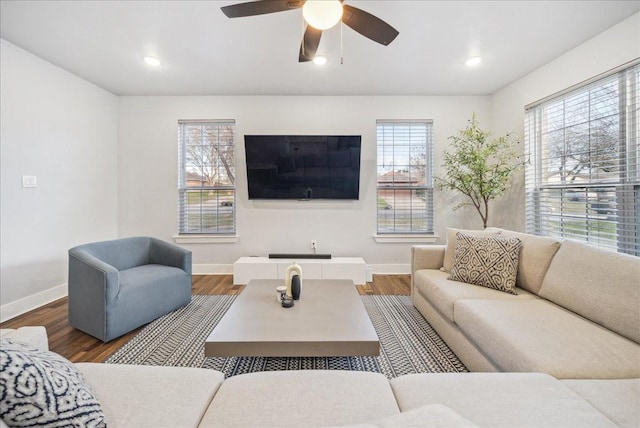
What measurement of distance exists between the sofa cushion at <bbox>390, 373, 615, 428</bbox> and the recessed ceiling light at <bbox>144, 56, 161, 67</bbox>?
3494 millimetres

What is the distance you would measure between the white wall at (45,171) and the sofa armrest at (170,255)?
43.5 inches

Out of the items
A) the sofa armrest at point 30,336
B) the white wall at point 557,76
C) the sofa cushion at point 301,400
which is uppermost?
the white wall at point 557,76

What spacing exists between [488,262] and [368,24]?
189 cm

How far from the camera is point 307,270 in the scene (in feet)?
11.6

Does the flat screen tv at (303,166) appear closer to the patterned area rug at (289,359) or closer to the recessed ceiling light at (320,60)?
the recessed ceiling light at (320,60)

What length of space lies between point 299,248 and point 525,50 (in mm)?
3347

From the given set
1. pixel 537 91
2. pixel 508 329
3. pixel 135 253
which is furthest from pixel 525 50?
pixel 135 253

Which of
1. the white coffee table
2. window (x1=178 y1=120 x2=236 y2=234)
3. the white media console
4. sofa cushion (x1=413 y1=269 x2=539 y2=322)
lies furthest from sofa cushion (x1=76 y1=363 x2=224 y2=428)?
window (x1=178 y1=120 x2=236 y2=234)

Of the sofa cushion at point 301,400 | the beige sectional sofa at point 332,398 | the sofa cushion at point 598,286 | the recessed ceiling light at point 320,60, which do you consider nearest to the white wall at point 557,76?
the sofa cushion at point 598,286

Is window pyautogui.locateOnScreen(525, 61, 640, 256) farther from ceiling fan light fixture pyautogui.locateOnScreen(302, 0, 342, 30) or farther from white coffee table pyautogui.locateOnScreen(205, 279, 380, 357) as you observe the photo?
ceiling fan light fixture pyautogui.locateOnScreen(302, 0, 342, 30)

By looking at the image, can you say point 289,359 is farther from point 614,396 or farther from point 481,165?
point 481,165

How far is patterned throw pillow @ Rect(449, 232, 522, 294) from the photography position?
206 cm

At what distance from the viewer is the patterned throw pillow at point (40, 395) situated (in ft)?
2.06

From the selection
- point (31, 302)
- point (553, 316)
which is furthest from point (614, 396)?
point (31, 302)
